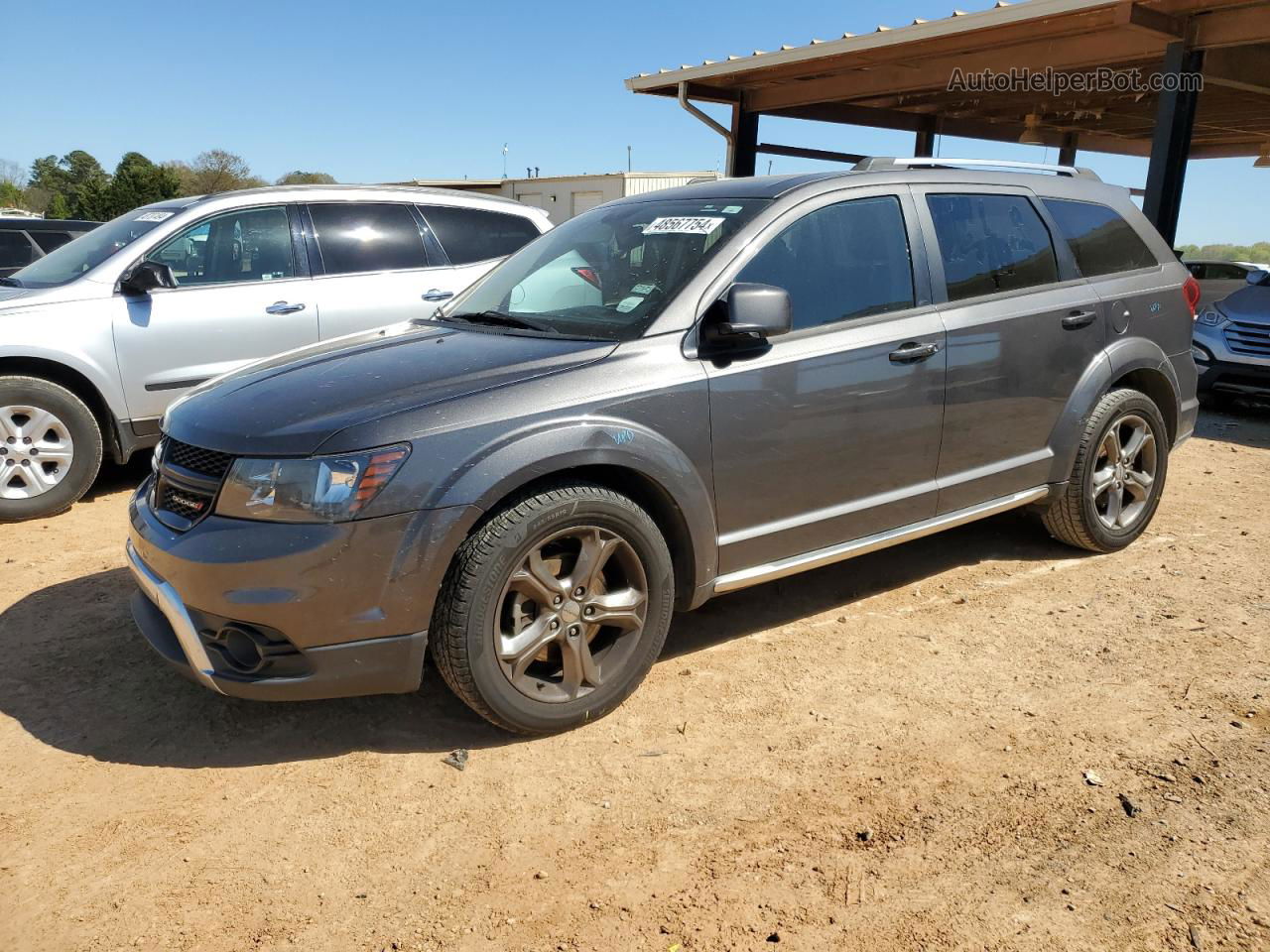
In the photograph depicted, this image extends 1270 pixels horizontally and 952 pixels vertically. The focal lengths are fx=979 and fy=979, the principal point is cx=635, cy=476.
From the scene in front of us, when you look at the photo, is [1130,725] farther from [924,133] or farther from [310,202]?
[924,133]

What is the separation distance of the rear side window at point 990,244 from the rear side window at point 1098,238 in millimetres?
181

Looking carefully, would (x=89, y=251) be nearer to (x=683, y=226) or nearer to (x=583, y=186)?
(x=683, y=226)

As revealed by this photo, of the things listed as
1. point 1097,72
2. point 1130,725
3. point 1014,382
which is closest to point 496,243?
point 1014,382

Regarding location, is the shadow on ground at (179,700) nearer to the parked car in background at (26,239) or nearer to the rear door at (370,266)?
the rear door at (370,266)

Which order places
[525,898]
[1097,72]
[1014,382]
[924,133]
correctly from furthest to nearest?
[924,133] → [1097,72] → [1014,382] → [525,898]

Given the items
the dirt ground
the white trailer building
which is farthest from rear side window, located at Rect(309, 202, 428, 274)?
the white trailer building

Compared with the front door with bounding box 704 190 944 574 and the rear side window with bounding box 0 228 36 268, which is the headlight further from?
the rear side window with bounding box 0 228 36 268

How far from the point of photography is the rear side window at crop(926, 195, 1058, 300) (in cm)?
415

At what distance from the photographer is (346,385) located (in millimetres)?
3162

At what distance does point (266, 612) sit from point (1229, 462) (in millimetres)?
7011

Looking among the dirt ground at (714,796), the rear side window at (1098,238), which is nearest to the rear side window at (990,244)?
the rear side window at (1098,238)

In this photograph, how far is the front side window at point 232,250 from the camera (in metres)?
6.07

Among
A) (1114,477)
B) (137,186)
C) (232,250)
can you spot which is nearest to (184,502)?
(232,250)

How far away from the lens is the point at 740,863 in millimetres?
2566
